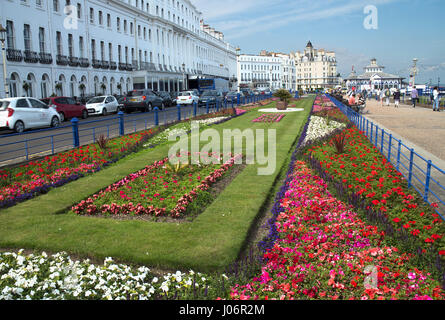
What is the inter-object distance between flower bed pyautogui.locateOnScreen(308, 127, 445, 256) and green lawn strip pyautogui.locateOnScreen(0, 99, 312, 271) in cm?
192

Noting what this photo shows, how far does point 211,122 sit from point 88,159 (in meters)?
12.1

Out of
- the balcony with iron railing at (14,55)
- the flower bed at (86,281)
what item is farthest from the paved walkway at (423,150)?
the balcony with iron railing at (14,55)

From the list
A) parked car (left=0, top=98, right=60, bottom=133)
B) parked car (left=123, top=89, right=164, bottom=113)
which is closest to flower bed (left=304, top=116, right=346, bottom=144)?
parked car (left=0, top=98, right=60, bottom=133)

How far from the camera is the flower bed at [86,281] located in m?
4.55

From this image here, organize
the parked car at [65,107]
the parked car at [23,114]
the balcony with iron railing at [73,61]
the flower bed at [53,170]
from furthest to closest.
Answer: the balcony with iron railing at [73,61], the parked car at [65,107], the parked car at [23,114], the flower bed at [53,170]

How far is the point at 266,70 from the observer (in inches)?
7087

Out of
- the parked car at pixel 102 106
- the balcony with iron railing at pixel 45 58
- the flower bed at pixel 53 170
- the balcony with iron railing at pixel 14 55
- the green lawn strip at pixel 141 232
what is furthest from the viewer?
the balcony with iron railing at pixel 45 58

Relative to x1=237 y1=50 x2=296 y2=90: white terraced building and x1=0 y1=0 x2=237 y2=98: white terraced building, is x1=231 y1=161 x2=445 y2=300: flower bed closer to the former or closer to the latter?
x1=0 y1=0 x2=237 y2=98: white terraced building

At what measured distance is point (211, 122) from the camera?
2366 centimetres

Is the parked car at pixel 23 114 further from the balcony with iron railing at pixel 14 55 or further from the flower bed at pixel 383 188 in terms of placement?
the balcony with iron railing at pixel 14 55

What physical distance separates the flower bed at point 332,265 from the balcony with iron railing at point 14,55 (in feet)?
104

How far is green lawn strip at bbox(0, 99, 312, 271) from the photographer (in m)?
5.65

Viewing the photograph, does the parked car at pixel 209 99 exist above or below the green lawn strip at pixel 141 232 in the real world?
above

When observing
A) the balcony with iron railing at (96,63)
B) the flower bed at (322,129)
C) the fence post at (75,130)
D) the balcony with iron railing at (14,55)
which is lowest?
the flower bed at (322,129)
